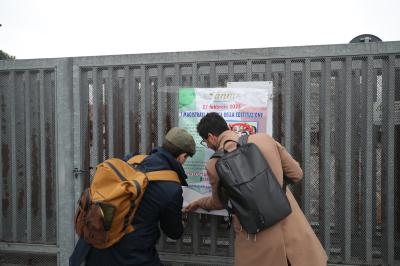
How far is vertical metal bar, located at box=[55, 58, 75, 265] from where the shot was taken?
11.7ft

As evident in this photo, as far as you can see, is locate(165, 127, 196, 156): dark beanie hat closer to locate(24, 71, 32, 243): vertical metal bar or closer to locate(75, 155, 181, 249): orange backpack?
locate(75, 155, 181, 249): orange backpack

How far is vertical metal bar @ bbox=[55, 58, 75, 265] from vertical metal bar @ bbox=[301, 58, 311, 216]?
2.30 meters

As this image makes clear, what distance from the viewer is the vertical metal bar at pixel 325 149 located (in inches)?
121

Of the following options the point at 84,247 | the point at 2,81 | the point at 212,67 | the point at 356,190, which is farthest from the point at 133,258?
the point at 2,81

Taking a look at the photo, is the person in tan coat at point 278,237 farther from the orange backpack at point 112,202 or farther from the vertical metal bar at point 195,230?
the vertical metal bar at point 195,230

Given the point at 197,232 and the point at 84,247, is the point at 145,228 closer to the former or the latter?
the point at 84,247

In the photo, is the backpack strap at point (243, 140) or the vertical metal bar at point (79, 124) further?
the vertical metal bar at point (79, 124)

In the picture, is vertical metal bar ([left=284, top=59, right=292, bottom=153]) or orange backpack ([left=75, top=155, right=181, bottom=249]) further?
vertical metal bar ([left=284, top=59, right=292, bottom=153])

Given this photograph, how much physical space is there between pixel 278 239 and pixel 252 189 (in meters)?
0.40

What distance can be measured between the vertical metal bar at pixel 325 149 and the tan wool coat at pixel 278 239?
27.0 inches

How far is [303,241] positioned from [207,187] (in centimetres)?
112

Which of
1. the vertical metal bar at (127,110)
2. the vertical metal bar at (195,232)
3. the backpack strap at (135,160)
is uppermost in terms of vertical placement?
the vertical metal bar at (127,110)

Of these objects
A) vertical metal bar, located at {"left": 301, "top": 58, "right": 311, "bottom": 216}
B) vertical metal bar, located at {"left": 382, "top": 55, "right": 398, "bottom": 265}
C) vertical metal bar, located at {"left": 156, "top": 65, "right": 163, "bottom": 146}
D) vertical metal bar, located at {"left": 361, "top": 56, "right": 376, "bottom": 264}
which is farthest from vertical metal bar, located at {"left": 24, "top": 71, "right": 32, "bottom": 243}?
vertical metal bar, located at {"left": 382, "top": 55, "right": 398, "bottom": 265}

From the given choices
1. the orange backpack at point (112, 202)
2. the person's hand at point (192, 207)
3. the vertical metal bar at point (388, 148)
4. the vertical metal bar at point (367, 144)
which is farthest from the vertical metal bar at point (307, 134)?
the orange backpack at point (112, 202)
